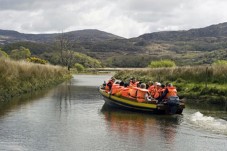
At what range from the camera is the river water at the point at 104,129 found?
57.7 ft

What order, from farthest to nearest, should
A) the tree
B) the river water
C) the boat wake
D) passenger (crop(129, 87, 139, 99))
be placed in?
the tree → passenger (crop(129, 87, 139, 99)) → the boat wake → the river water

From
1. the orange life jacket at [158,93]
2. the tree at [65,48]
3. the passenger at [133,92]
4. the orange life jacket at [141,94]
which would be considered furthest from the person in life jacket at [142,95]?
the tree at [65,48]

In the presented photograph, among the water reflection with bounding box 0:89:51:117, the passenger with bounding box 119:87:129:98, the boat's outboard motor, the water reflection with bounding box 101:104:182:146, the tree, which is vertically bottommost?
the water reflection with bounding box 101:104:182:146

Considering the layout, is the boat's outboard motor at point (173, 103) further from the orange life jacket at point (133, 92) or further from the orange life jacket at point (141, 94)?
the orange life jacket at point (133, 92)

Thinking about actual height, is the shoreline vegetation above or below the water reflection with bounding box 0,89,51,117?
above

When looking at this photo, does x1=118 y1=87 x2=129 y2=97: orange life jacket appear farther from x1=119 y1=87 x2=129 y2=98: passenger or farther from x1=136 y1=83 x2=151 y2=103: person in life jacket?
x1=136 y1=83 x2=151 y2=103: person in life jacket

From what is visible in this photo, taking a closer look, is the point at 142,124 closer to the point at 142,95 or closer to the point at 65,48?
the point at 142,95

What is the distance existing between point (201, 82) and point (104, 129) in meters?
19.4

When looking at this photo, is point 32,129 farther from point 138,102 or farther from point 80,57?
point 80,57

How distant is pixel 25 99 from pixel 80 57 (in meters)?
139

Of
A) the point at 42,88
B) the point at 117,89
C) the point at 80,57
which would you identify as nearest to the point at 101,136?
the point at 117,89

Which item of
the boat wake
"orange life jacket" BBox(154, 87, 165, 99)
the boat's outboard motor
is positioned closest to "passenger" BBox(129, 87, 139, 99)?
"orange life jacket" BBox(154, 87, 165, 99)

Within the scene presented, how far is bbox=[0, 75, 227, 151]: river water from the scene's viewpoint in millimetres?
17594

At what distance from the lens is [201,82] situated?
38375mm
